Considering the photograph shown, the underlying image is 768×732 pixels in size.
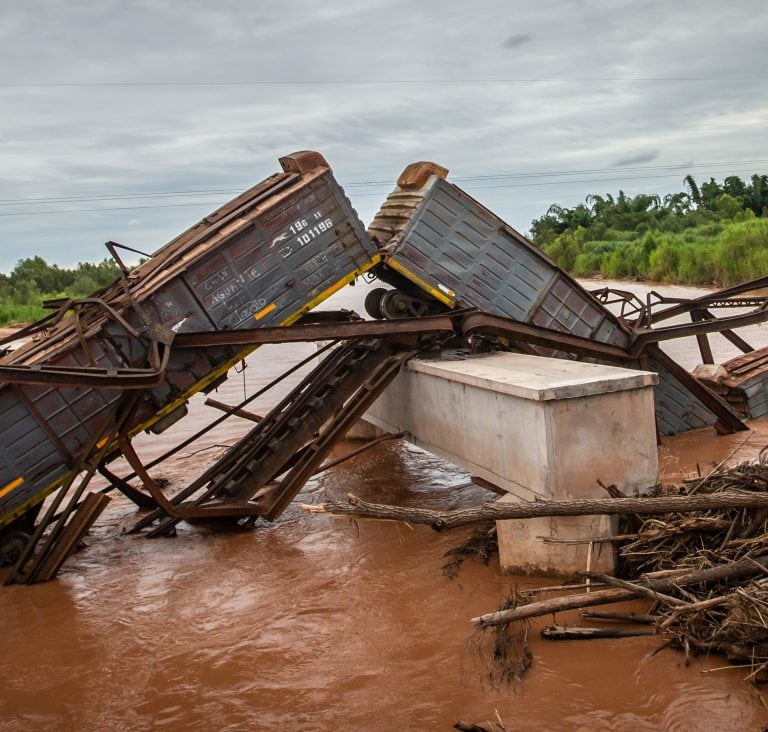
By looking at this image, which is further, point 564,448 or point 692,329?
point 692,329

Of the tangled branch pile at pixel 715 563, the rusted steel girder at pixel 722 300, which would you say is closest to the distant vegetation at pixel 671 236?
the rusted steel girder at pixel 722 300

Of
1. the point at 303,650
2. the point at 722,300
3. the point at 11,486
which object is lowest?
the point at 303,650

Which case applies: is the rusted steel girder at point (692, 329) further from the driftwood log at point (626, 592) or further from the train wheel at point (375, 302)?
the driftwood log at point (626, 592)

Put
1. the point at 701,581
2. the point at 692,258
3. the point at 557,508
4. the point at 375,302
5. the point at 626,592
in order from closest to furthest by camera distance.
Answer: the point at 701,581, the point at 626,592, the point at 557,508, the point at 375,302, the point at 692,258

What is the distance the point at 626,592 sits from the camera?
5.75 meters

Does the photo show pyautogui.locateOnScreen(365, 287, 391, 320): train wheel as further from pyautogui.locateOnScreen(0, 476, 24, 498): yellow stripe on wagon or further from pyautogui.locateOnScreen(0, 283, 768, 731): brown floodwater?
pyautogui.locateOnScreen(0, 476, 24, 498): yellow stripe on wagon

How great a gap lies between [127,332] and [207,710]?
392 centimetres

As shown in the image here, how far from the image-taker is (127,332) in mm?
8273

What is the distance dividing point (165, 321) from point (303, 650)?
3564 mm

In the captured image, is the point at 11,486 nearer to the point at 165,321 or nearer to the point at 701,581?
the point at 165,321

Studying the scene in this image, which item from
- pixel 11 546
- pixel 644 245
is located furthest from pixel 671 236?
pixel 11 546

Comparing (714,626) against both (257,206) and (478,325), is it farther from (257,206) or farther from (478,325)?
(257,206)

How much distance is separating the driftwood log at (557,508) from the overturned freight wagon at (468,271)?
3.49 meters

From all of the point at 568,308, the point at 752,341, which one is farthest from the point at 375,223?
the point at 752,341
